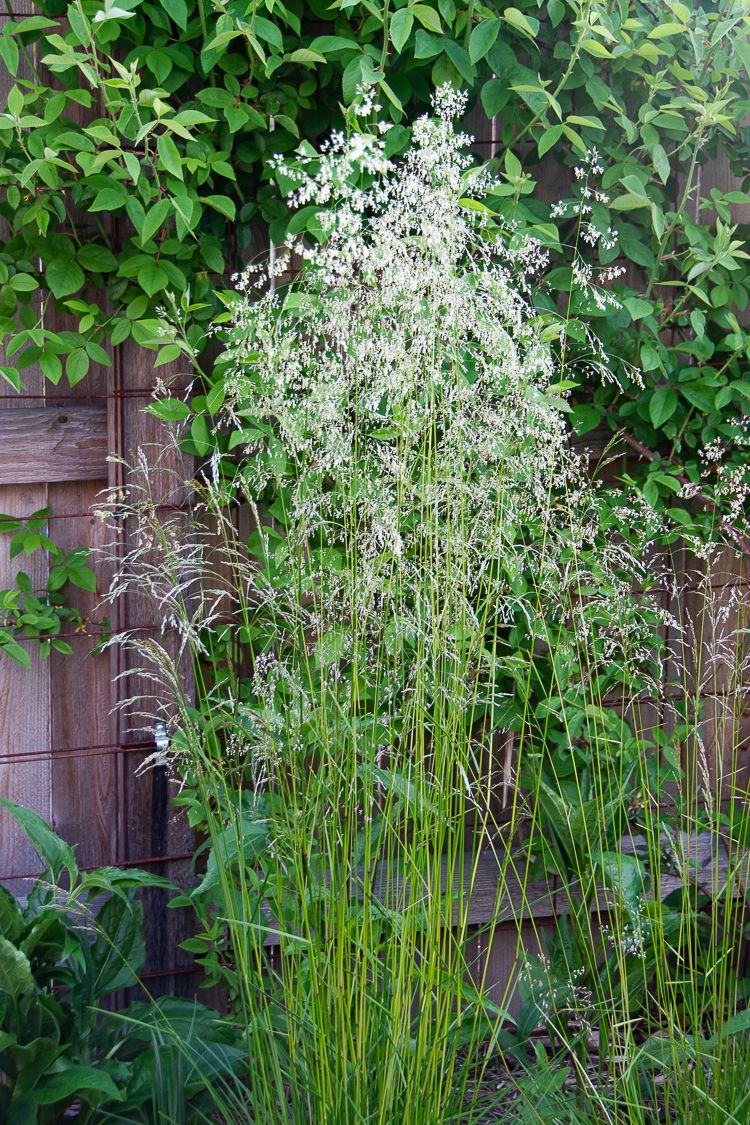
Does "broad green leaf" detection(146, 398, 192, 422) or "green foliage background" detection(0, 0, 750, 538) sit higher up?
"green foliage background" detection(0, 0, 750, 538)

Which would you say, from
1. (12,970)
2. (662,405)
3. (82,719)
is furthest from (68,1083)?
(662,405)

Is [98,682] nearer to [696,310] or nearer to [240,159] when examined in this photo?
[240,159]

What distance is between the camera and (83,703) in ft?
7.54

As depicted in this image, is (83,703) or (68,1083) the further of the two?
(83,703)

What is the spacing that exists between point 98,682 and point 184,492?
47cm

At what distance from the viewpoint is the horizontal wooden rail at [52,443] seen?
7.19 ft

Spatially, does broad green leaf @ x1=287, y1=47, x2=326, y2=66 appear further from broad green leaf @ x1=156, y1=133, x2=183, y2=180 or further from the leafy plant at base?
the leafy plant at base

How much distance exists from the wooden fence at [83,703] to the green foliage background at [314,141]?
0.11 meters

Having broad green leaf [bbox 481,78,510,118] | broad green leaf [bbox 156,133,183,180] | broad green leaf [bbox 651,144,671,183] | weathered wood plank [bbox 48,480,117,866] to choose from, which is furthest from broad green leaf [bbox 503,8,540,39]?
weathered wood plank [bbox 48,480,117,866]

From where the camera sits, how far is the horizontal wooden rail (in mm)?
2191

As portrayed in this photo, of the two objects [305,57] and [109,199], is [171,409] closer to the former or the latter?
[109,199]

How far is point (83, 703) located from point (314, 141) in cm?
133

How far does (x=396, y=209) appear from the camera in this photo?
1.36 m

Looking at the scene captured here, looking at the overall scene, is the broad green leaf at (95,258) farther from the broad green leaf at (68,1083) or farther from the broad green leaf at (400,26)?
the broad green leaf at (68,1083)
